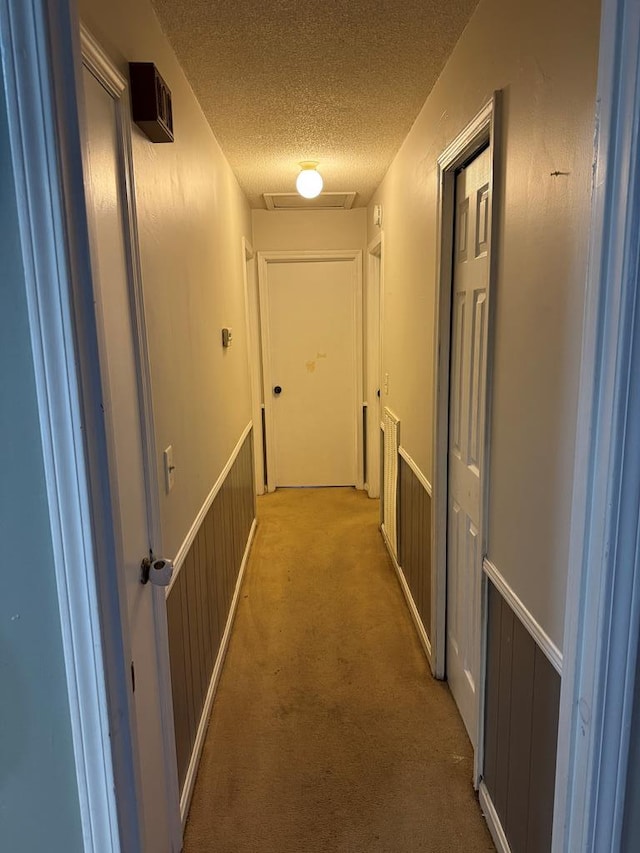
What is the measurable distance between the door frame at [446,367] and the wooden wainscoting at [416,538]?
0.16m

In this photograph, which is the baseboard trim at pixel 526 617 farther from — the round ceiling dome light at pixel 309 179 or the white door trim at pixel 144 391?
the round ceiling dome light at pixel 309 179

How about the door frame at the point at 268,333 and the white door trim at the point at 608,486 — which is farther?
the door frame at the point at 268,333

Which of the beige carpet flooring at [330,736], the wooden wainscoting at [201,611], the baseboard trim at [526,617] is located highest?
the baseboard trim at [526,617]

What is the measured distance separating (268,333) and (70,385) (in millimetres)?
4086

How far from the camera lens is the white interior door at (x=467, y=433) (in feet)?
5.90

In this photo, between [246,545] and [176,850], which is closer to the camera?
[176,850]

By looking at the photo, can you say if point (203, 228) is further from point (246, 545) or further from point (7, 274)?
point (246, 545)

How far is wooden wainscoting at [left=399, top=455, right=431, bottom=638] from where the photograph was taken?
2498 millimetres

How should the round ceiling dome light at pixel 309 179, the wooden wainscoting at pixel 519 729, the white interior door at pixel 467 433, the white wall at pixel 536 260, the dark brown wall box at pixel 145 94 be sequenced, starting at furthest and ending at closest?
the round ceiling dome light at pixel 309 179 → the white interior door at pixel 467 433 → the dark brown wall box at pixel 145 94 → the wooden wainscoting at pixel 519 729 → the white wall at pixel 536 260

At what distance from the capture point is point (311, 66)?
194 cm

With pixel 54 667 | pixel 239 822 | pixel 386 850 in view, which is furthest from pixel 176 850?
pixel 54 667

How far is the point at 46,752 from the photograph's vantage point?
82 cm

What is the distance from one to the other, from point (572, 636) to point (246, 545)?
2890 millimetres

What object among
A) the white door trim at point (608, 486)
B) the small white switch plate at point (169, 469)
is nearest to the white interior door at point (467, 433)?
the white door trim at point (608, 486)
